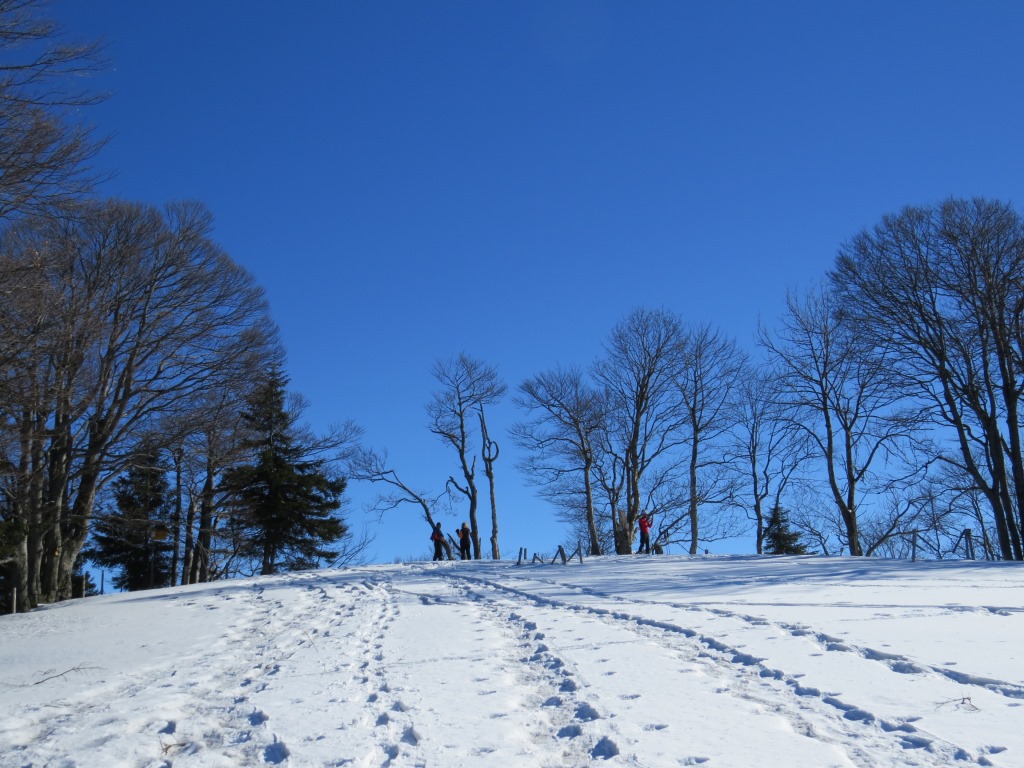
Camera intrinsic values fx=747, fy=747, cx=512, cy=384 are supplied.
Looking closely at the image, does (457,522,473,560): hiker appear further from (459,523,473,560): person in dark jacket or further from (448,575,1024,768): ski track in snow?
(448,575,1024,768): ski track in snow

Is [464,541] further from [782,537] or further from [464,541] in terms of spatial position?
[782,537]

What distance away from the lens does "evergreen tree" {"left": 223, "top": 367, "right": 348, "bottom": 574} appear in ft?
107

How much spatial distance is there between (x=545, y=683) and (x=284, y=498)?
93.9 ft

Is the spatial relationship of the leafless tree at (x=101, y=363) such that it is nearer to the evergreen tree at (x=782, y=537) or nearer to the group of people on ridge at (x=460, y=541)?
the group of people on ridge at (x=460, y=541)

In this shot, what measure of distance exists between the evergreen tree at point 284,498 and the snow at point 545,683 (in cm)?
1919

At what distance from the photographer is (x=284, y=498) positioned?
109ft

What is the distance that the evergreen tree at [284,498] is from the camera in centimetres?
3275

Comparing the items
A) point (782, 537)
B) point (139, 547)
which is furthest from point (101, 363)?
point (782, 537)

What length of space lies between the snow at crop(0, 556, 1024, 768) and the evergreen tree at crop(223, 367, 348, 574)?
19.2 metres

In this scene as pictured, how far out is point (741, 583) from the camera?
15445mm

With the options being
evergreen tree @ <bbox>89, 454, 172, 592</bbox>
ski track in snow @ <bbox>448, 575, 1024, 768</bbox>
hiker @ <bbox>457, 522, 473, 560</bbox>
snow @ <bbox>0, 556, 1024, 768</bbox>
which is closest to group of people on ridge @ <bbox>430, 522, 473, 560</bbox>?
hiker @ <bbox>457, 522, 473, 560</bbox>

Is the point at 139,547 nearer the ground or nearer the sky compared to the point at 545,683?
nearer the sky

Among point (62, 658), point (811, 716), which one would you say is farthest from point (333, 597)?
point (811, 716)

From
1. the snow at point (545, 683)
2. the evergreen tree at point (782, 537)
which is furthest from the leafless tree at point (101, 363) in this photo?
the evergreen tree at point (782, 537)
